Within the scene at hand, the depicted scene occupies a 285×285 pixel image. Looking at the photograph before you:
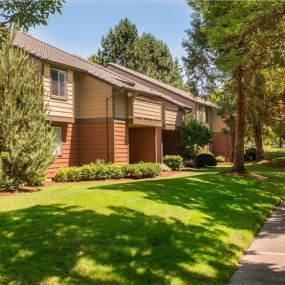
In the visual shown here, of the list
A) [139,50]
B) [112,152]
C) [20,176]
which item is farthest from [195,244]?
[139,50]

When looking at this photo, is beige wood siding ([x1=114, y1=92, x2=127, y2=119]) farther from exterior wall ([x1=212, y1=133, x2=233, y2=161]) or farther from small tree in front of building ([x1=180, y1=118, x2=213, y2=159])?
exterior wall ([x1=212, y1=133, x2=233, y2=161])

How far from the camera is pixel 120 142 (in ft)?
84.4

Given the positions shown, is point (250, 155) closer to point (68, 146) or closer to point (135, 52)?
point (135, 52)

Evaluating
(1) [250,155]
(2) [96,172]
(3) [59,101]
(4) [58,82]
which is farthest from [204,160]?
(4) [58,82]

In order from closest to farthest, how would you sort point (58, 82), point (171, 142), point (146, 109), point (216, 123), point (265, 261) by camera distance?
point (265, 261) < point (58, 82) < point (146, 109) < point (171, 142) < point (216, 123)

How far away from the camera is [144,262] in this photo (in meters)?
7.33

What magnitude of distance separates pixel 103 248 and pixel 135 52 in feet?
185

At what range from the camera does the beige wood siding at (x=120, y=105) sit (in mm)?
25484

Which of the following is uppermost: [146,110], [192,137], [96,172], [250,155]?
[146,110]

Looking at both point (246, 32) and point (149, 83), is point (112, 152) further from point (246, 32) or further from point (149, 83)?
point (149, 83)

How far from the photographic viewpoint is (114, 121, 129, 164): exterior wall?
2518 cm

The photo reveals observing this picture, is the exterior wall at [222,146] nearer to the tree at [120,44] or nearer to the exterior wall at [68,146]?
the tree at [120,44]

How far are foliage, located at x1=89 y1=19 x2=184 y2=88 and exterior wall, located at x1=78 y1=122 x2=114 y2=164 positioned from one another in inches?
1478

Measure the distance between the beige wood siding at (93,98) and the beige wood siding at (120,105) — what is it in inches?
20.6
